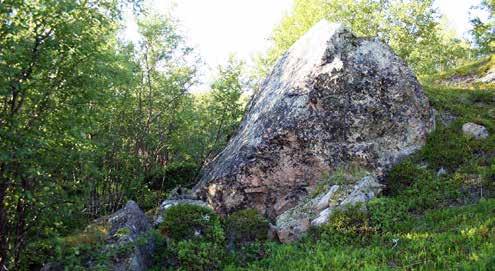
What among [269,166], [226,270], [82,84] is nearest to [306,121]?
[269,166]

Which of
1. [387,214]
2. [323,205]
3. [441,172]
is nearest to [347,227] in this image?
[387,214]

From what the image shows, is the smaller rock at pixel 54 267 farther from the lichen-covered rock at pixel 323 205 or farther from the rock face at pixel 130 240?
the lichen-covered rock at pixel 323 205

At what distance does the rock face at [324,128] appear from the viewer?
12.4 meters

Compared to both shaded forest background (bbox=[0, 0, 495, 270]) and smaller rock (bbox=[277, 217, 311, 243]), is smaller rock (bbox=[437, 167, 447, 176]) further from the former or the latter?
shaded forest background (bbox=[0, 0, 495, 270])

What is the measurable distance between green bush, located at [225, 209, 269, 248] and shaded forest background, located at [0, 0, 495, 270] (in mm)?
3541

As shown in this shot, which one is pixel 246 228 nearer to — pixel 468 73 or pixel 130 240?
pixel 130 240

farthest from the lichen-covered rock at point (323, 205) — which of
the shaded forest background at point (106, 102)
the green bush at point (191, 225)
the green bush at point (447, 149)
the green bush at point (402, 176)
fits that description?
the shaded forest background at point (106, 102)

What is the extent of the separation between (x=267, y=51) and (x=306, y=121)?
74.1 ft

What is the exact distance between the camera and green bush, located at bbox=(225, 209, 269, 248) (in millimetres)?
10477

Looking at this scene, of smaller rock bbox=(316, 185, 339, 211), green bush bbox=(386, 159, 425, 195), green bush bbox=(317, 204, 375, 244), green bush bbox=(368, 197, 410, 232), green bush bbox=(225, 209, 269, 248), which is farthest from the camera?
green bush bbox=(386, 159, 425, 195)

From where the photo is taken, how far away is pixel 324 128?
41.8 feet

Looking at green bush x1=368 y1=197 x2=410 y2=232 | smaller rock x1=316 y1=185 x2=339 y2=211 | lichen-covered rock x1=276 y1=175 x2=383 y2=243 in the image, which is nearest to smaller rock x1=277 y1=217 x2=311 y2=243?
lichen-covered rock x1=276 y1=175 x2=383 y2=243

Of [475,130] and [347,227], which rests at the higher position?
[475,130]

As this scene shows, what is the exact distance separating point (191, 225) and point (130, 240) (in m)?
1.56
